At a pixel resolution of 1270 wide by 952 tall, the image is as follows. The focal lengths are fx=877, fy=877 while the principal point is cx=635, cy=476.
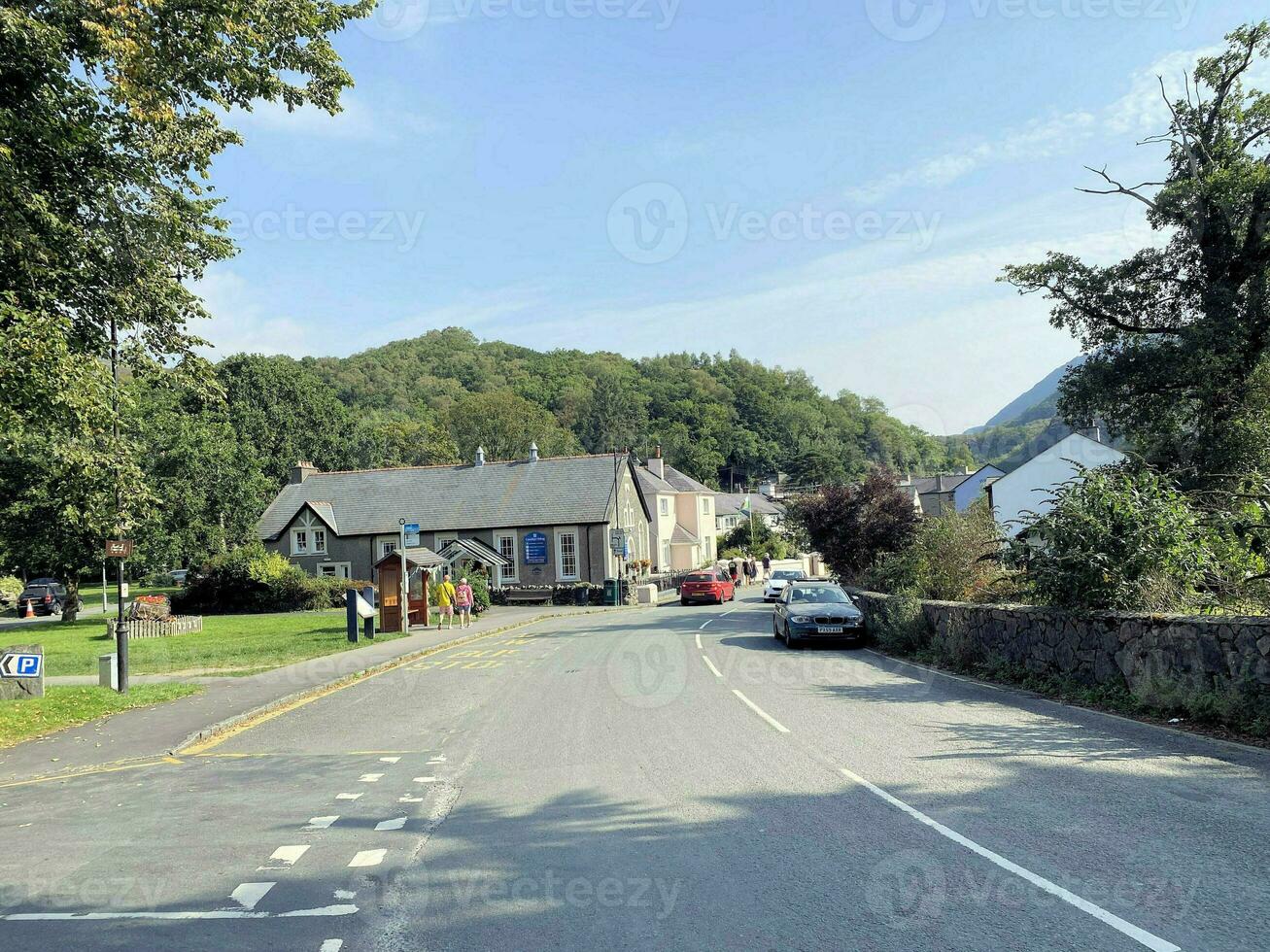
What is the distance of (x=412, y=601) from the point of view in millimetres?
29812

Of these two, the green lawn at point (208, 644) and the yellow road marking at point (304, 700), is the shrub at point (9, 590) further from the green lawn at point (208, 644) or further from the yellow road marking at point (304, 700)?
the yellow road marking at point (304, 700)

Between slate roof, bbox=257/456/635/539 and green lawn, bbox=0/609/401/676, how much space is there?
45.2 ft

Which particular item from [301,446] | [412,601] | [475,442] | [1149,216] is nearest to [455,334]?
[475,442]

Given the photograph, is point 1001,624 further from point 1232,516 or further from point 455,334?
point 455,334

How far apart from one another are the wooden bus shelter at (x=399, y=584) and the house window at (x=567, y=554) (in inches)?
689

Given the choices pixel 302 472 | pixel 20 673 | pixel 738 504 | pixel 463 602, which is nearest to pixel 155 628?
pixel 463 602

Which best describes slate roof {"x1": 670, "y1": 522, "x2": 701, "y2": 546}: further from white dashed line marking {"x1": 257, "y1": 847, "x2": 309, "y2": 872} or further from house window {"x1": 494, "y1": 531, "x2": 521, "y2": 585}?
white dashed line marking {"x1": 257, "y1": 847, "x2": 309, "y2": 872}

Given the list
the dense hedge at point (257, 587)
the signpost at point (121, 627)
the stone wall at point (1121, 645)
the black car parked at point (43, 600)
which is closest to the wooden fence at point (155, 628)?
the dense hedge at point (257, 587)

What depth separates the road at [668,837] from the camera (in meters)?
4.64

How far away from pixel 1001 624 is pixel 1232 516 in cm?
375

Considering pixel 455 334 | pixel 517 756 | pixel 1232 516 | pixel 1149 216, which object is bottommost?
pixel 517 756

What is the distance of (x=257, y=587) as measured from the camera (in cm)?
4384

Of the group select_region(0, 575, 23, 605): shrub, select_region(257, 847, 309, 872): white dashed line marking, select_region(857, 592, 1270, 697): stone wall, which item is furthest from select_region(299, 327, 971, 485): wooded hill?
select_region(257, 847, 309, 872): white dashed line marking

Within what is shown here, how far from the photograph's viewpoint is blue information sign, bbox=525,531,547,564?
49.3 meters
